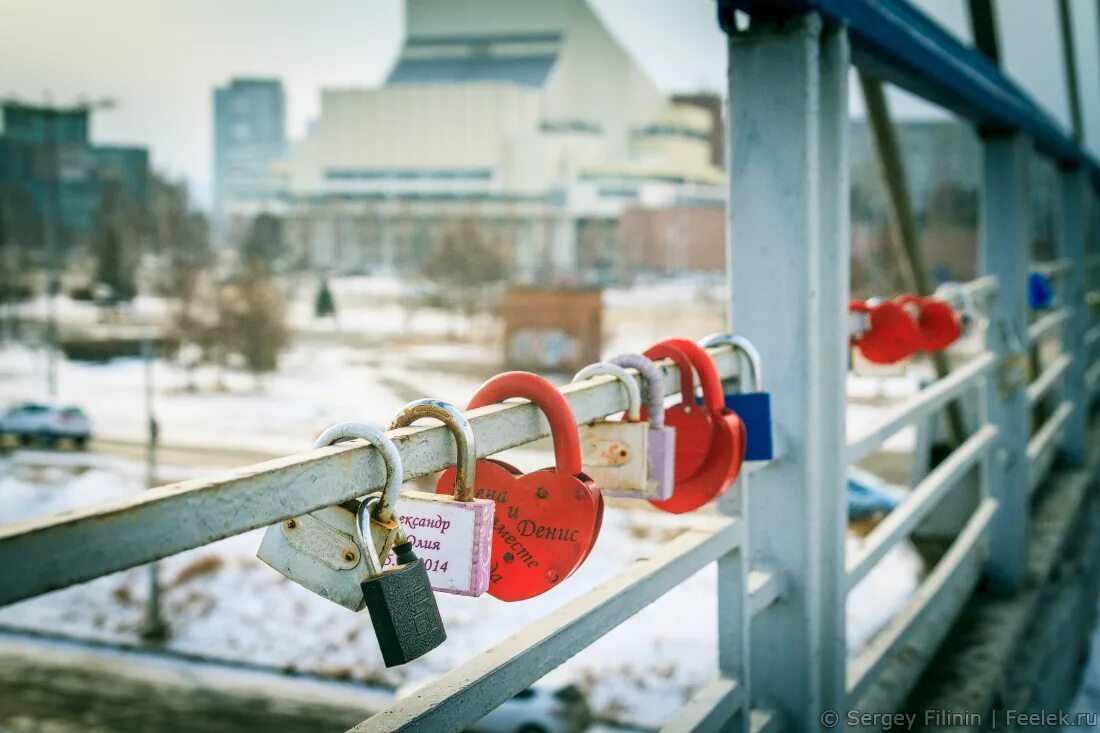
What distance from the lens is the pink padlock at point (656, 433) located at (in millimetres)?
738

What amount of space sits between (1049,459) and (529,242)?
4393cm

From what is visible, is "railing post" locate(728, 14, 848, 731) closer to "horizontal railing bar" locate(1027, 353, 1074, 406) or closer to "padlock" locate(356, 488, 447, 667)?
"padlock" locate(356, 488, 447, 667)

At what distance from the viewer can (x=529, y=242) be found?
4725cm

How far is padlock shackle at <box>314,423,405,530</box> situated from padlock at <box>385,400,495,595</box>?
0.10 ft

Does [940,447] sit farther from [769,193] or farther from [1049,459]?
[769,193]

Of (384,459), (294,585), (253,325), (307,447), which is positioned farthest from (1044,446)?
(253,325)

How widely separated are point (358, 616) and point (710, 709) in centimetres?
1881

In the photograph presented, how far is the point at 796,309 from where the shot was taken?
105 cm

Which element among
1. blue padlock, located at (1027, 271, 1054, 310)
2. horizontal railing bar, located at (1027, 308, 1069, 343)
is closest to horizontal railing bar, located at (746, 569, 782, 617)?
horizontal railing bar, located at (1027, 308, 1069, 343)

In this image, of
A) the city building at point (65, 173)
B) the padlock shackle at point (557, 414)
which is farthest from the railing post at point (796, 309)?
the city building at point (65, 173)

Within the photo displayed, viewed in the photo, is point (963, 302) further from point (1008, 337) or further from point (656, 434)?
point (656, 434)

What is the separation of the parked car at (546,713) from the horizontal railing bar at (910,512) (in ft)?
32.0

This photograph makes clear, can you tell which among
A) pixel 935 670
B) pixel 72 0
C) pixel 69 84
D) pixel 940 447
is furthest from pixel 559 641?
pixel 72 0

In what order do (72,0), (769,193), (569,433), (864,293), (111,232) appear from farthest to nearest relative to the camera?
(72,0)
(111,232)
(864,293)
(769,193)
(569,433)
